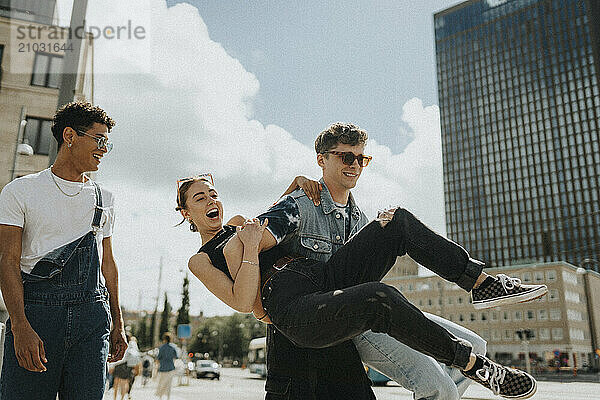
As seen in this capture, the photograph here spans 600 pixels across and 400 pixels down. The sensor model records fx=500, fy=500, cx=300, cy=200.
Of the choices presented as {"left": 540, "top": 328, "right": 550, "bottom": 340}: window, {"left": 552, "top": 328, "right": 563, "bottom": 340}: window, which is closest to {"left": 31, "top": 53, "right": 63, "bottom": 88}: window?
{"left": 552, "top": 328, "right": 563, "bottom": 340}: window

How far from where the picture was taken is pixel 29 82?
22.9m

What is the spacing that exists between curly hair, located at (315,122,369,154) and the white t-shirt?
1.47m

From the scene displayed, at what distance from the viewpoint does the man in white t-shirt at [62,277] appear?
96.5 inches

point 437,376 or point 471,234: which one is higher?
point 471,234

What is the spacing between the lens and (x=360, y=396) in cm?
277

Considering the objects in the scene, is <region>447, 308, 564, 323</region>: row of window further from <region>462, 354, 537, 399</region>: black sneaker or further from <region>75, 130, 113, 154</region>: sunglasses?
<region>75, 130, 113, 154</region>: sunglasses

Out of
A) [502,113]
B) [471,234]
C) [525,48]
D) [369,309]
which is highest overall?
[525,48]

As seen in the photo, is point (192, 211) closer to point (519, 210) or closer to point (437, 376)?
point (437, 376)

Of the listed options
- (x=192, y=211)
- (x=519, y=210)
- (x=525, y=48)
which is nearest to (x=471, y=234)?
(x=519, y=210)

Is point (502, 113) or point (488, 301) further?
point (502, 113)

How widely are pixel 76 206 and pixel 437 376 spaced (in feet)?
7.35

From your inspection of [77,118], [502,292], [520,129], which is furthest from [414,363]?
[520,129]

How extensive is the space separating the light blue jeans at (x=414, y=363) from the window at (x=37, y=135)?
2265 centimetres

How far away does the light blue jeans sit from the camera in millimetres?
2775
